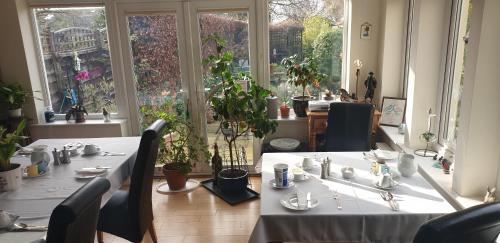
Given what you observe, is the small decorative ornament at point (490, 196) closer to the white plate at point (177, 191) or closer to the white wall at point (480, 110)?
the white wall at point (480, 110)

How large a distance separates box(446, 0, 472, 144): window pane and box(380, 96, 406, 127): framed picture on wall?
0.66 metres

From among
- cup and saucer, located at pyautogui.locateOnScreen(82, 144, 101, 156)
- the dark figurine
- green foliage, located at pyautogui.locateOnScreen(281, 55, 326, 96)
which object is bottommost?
cup and saucer, located at pyautogui.locateOnScreen(82, 144, 101, 156)

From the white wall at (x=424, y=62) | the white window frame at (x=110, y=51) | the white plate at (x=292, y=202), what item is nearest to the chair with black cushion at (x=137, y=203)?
the white plate at (x=292, y=202)

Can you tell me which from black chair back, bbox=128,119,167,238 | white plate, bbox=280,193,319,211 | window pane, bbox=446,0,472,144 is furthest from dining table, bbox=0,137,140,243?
window pane, bbox=446,0,472,144

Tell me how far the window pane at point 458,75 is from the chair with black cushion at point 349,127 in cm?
57

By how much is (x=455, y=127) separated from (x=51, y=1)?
3858mm

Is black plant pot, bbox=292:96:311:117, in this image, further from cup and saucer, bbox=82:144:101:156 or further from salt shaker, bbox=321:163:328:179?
cup and saucer, bbox=82:144:101:156

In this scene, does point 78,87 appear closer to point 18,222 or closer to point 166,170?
point 166,170

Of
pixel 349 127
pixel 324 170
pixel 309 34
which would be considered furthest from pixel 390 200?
pixel 309 34

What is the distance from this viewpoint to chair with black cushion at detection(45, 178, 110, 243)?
4.00 feet

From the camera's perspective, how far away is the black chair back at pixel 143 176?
2.21 metres

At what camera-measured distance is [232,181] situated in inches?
138

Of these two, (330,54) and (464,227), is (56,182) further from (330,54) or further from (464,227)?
(330,54)

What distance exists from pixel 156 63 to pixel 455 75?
281 centimetres
